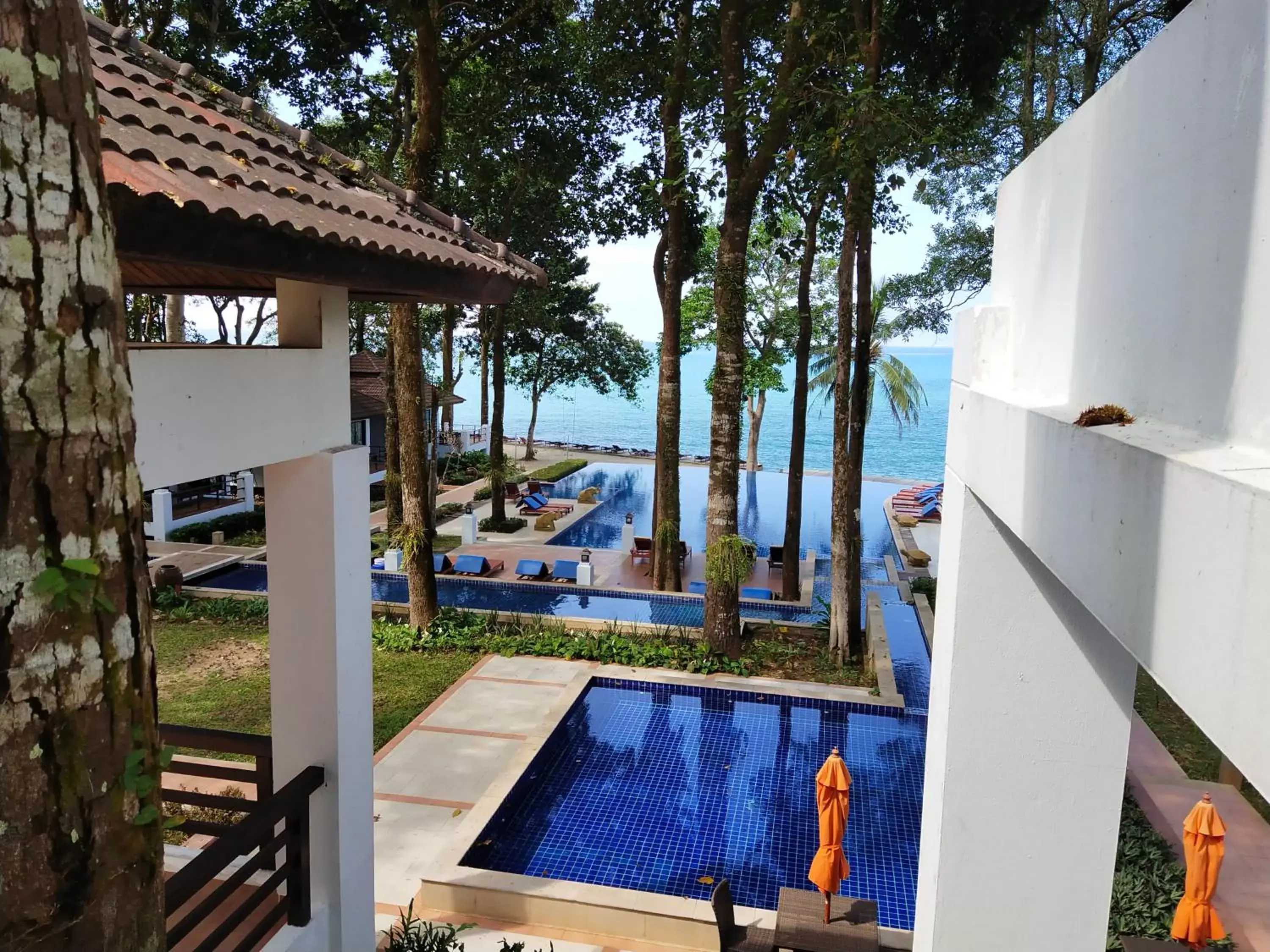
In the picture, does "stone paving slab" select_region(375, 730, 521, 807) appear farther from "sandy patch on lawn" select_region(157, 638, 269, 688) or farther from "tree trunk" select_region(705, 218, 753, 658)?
"tree trunk" select_region(705, 218, 753, 658)

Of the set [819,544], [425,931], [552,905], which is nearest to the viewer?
[425,931]

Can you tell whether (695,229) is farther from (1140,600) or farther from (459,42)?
(1140,600)

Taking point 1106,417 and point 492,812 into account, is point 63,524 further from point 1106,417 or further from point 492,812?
point 492,812

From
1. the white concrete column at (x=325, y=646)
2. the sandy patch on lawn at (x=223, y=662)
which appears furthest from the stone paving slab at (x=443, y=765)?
the white concrete column at (x=325, y=646)

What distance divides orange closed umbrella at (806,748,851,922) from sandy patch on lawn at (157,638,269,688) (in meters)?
8.14

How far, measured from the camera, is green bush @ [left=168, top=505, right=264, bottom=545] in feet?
66.2

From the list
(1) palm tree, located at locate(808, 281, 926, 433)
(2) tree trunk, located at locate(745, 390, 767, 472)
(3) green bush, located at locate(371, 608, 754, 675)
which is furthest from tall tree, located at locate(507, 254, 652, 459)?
(3) green bush, located at locate(371, 608, 754, 675)

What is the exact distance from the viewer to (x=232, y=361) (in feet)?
13.1

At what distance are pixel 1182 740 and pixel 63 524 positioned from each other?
12569 mm

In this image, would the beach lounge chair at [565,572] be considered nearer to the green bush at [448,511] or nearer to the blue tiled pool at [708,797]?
the blue tiled pool at [708,797]

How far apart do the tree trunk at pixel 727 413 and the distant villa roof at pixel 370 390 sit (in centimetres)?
1532

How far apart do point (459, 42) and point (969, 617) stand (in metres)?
14.3

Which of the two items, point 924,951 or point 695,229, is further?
point 695,229

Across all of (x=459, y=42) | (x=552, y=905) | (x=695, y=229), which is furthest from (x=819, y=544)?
(x=552, y=905)
